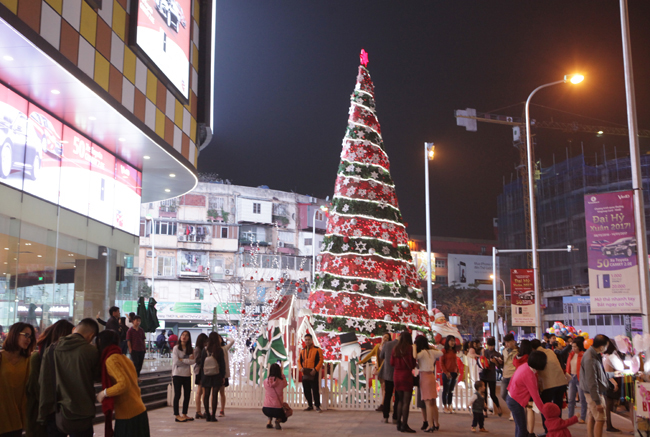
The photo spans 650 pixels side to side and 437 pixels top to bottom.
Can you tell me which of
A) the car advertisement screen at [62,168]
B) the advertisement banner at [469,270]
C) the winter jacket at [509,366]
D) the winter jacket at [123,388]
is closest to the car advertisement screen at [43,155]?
the car advertisement screen at [62,168]

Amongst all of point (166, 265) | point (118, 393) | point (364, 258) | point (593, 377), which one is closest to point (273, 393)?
point (593, 377)

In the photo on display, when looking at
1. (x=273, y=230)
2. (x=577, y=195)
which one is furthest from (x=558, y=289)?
(x=273, y=230)

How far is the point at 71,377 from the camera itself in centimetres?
538

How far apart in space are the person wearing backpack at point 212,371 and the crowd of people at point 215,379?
2 cm

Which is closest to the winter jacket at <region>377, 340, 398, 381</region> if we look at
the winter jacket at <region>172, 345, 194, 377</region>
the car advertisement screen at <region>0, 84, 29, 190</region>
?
the winter jacket at <region>172, 345, 194, 377</region>

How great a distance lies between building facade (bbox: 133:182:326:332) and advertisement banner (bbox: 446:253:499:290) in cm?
3659

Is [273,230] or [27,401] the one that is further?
[273,230]

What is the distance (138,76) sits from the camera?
15.6m

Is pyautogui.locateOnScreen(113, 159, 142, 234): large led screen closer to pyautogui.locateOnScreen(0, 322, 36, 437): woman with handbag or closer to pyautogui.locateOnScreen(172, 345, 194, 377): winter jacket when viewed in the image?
pyautogui.locateOnScreen(172, 345, 194, 377): winter jacket

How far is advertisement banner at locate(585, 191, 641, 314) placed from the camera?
10883 mm

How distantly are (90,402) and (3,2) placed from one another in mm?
7657

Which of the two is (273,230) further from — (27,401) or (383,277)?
(27,401)

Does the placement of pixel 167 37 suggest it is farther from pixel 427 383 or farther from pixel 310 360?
pixel 427 383

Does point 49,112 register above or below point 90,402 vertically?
above
